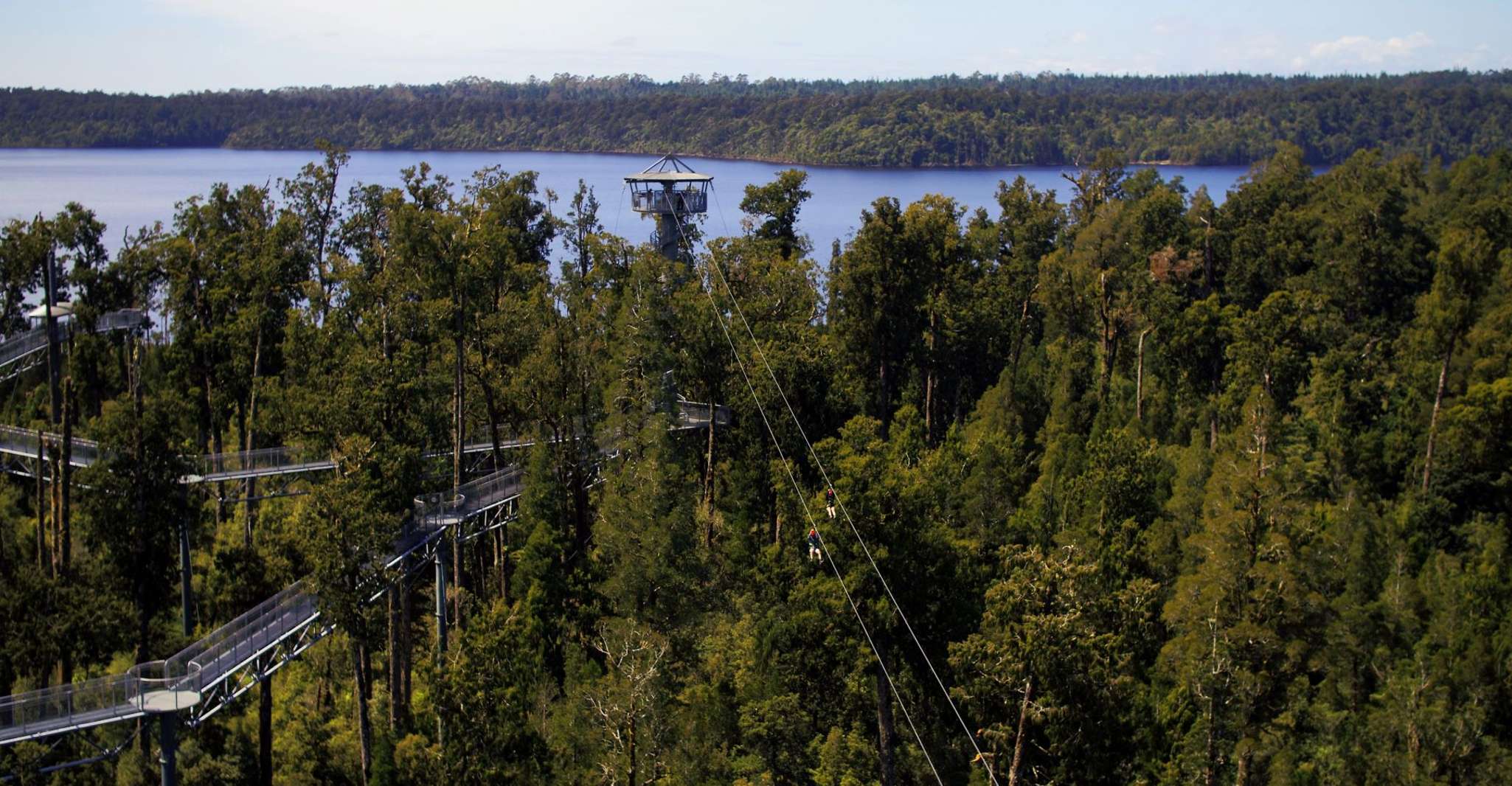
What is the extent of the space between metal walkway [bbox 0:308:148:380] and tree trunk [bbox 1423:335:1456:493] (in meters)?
36.5

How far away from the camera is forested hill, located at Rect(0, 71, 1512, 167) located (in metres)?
147

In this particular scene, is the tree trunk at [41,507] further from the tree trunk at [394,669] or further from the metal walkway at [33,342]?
the tree trunk at [394,669]

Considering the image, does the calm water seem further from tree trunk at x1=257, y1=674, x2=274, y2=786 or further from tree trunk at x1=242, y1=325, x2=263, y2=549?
tree trunk at x1=257, y1=674, x2=274, y2=786

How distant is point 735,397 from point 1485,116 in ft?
467

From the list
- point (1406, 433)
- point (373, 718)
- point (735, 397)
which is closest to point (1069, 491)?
point (735, 397)

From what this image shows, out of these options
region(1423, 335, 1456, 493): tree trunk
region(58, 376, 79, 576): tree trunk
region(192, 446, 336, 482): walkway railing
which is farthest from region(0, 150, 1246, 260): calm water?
region(58, 376, 79, 576): tree trunk

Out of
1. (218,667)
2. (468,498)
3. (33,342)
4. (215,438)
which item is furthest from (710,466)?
(33,342)

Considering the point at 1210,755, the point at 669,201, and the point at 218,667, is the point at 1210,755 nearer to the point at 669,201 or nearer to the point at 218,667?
the point at 218,667

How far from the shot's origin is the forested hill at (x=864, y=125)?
14700 centimetres

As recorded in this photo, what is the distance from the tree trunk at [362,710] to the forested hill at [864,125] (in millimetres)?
124143

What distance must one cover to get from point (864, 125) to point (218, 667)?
133m

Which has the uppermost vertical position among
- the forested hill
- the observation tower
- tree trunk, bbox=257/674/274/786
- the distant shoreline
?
the forested hill

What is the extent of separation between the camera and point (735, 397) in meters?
31.9

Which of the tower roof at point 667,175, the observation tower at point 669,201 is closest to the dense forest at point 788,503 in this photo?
the observation tower at point 669,201
